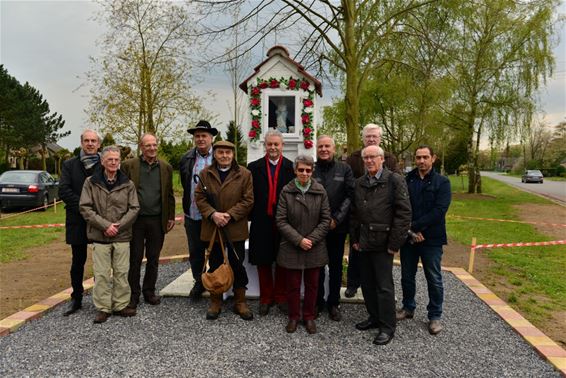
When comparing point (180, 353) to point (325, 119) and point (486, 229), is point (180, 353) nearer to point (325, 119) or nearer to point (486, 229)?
point (486, 229)

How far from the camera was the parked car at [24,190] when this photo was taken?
12641 millimetres

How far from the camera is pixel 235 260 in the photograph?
425 cm

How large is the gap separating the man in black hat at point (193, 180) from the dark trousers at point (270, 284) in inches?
30.7

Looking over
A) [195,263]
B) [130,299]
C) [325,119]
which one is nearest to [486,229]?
[195,263]

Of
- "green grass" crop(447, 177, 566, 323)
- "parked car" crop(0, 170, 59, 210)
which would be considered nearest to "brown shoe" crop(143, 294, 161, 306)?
"green grass" crop(447, 177, 566, 323)

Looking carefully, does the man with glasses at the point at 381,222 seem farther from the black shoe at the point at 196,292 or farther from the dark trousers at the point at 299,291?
the black shoe at the point at 196,292

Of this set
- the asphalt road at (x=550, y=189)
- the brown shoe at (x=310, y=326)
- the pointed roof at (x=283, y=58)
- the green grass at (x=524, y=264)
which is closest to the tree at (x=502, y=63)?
the asphalt road at (x=550, y=189)

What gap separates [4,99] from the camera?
34.0 meters

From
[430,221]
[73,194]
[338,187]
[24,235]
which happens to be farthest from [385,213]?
[24,235]

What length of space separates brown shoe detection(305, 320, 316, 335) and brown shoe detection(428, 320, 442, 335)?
1.10m

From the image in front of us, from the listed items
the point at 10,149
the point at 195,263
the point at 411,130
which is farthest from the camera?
the point at 10,149

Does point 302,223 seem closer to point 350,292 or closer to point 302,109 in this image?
point 350,292

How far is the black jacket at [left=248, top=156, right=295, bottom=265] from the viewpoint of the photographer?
164 inches

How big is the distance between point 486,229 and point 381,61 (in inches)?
233
